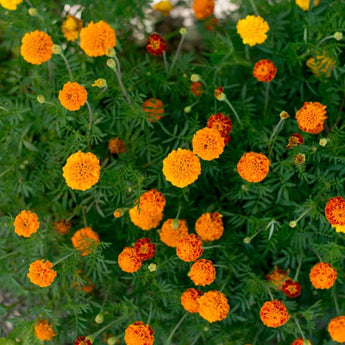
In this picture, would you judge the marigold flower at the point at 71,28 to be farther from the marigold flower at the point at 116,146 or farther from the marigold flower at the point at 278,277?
the marigold flower at the point at 278,277

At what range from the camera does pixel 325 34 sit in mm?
1946

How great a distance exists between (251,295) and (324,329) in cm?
73

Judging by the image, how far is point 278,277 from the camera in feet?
6.56

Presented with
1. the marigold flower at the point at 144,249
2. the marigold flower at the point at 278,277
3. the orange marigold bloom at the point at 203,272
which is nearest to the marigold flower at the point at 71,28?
the marigold flower at the point at 144,249

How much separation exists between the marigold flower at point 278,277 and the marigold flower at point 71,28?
155cm

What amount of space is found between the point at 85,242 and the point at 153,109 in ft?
2.39

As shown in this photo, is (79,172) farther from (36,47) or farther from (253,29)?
(253,29)

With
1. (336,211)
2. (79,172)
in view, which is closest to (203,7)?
(79,172)

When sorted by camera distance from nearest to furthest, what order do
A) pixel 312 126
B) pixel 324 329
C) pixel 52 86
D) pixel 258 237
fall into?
Answer: pixel 312 126 → pixel 52 86 → pixel 258 237 → pixel 324 329

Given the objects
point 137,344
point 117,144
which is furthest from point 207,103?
point 137,344

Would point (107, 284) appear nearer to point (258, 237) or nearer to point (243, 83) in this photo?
point (258, 237)

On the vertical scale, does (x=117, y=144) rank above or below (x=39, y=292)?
above

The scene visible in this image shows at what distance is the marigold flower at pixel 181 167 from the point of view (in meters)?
1.60

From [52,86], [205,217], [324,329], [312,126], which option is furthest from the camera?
[324,329]
